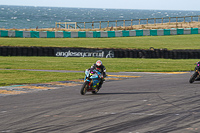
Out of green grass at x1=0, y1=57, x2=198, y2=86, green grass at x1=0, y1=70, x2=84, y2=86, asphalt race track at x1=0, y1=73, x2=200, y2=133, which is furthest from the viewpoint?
green grass at x1=0, y1=57, x2=198, y2=86

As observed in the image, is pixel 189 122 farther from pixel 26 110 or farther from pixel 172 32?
pixel 172 32

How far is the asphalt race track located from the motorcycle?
1.74 feet

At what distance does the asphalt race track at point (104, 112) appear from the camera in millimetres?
8016

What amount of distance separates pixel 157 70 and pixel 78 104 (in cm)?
1315

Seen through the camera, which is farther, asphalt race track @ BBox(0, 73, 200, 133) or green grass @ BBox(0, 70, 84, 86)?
green grass @ BBox(0, 70, 84, 86)

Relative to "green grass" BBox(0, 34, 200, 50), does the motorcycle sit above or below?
below

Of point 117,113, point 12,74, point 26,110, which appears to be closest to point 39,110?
point 26,110

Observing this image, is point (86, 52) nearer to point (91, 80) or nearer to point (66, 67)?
point (66, 67)

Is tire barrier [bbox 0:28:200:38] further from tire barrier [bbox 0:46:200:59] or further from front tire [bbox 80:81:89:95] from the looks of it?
front tire [bbox 80:81:89:95]

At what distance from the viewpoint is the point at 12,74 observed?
70.5 feet

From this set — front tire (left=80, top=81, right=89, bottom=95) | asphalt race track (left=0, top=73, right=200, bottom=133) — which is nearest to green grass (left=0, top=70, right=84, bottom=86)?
asphalt race track (left=0, top=73, right=200, bottom=133)

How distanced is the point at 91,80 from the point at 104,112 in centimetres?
385

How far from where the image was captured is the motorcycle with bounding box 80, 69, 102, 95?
13430 mm

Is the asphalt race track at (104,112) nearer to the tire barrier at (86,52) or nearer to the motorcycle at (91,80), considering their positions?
the motorcycle at (91,80)
